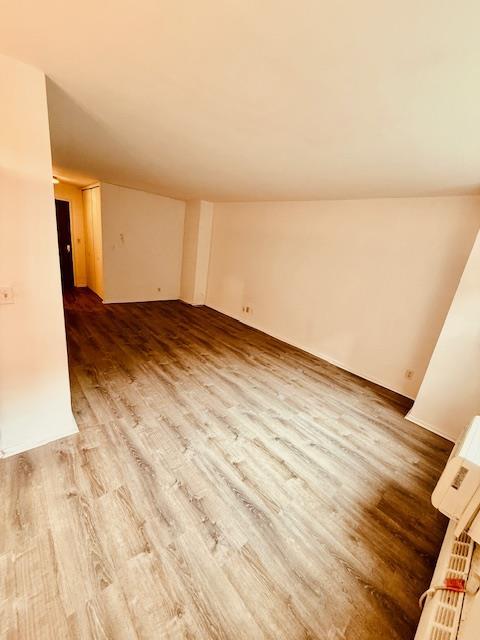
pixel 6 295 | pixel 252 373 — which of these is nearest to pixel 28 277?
pixel 6 295

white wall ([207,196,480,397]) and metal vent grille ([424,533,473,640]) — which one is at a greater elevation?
Result: white wall ([207,196,480,397])

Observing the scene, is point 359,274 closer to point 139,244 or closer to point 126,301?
point 139,244

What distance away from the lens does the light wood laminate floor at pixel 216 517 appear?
1.13m

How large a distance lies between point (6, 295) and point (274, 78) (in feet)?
6.30

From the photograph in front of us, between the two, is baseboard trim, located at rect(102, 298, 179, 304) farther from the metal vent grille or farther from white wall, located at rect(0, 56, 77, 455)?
the metal vent grille

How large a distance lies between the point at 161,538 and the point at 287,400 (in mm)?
1778

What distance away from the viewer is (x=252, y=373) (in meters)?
3.34

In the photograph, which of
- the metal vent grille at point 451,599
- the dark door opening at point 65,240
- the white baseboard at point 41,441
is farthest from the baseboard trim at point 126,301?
the metal vent grille at point 451,599

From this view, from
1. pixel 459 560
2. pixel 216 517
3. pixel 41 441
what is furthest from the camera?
pixel 41 441

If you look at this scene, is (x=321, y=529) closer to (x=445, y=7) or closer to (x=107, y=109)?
(x=445, y=7)

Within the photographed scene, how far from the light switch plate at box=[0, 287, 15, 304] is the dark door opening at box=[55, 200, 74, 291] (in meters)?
5.32

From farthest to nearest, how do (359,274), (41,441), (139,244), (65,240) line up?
1. (65,240)
2. (139,244)
3. (359,274)
4. (41,441)

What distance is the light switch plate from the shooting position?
5.06 ft

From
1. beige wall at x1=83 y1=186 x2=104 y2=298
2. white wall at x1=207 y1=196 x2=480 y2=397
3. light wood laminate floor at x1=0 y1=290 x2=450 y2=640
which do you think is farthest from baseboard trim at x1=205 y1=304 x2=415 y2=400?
beige wall at x1=83 y1=186 x2=104 y2=298
